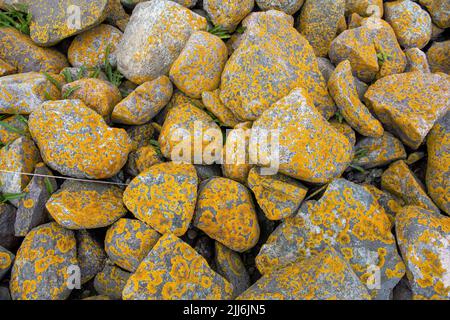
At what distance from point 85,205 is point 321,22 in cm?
302

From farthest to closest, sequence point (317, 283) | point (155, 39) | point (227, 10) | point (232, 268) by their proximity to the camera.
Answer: point (227, 10) → point (155, 39) → point (232, 268) → point (317, 283)

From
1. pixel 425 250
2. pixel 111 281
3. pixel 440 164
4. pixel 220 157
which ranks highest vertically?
pixel 440 164

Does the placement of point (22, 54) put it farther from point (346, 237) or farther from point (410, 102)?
point (410, 102)

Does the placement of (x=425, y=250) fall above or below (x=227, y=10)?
below

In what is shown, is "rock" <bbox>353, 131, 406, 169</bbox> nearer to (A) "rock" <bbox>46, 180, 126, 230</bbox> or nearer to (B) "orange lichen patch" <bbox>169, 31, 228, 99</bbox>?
(B) "orange lichen patch" <bbox>169, 31, 228, 99</bbox>

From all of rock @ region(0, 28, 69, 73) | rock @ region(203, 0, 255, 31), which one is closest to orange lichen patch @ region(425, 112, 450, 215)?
rock @ region(203, 0, 255, 31)

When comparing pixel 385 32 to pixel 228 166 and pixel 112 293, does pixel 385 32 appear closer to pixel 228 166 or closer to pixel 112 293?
pixel 228 166

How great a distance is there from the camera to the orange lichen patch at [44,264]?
282 cm

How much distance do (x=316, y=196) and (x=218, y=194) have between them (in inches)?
33.7

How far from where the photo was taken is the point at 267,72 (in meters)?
3.33

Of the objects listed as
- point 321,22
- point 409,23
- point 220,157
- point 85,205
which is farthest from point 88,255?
point 409,23

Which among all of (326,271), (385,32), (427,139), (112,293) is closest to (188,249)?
(112,293)

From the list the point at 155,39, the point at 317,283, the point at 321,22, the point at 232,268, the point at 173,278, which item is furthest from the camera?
the point at 321,22

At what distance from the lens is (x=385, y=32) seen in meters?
3.78
